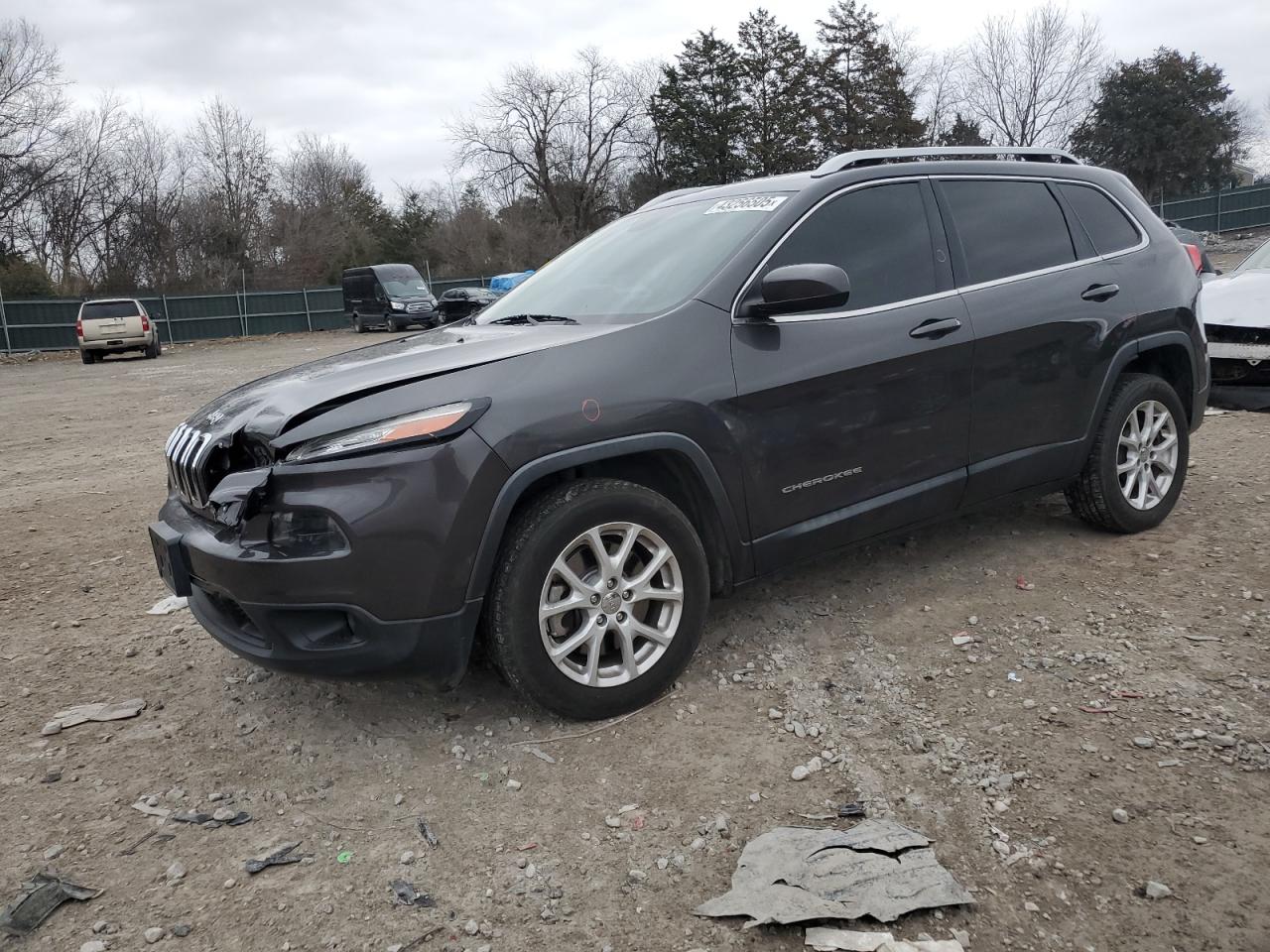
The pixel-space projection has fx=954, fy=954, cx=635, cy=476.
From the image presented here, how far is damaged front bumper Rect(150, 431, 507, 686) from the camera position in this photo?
275cm

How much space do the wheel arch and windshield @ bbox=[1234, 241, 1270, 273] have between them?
7.22 meters

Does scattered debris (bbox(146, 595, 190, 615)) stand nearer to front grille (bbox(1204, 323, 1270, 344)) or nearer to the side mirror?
the side mirror

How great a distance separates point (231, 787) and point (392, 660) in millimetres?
703

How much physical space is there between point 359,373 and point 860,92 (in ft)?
165

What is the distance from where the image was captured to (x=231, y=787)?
9.80ft

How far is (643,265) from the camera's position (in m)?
3.83

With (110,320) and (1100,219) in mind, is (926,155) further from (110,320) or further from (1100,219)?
(110,320)

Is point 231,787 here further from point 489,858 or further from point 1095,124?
point 1095,124

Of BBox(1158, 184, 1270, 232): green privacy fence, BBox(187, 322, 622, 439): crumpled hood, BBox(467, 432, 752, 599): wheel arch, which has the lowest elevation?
BBox(467, 432, 752, 599): wheel arch

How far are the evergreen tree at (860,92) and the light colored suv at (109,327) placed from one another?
34718 mm

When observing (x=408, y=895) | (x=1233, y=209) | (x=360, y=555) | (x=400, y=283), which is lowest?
(x=408, y=895)

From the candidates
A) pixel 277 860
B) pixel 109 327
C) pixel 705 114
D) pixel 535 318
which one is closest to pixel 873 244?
pixel 535 318

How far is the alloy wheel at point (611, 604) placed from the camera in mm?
3039

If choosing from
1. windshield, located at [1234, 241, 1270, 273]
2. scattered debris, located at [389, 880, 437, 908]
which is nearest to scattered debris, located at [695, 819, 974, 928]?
scattered debris, located at [389, 880, 437, 908]
